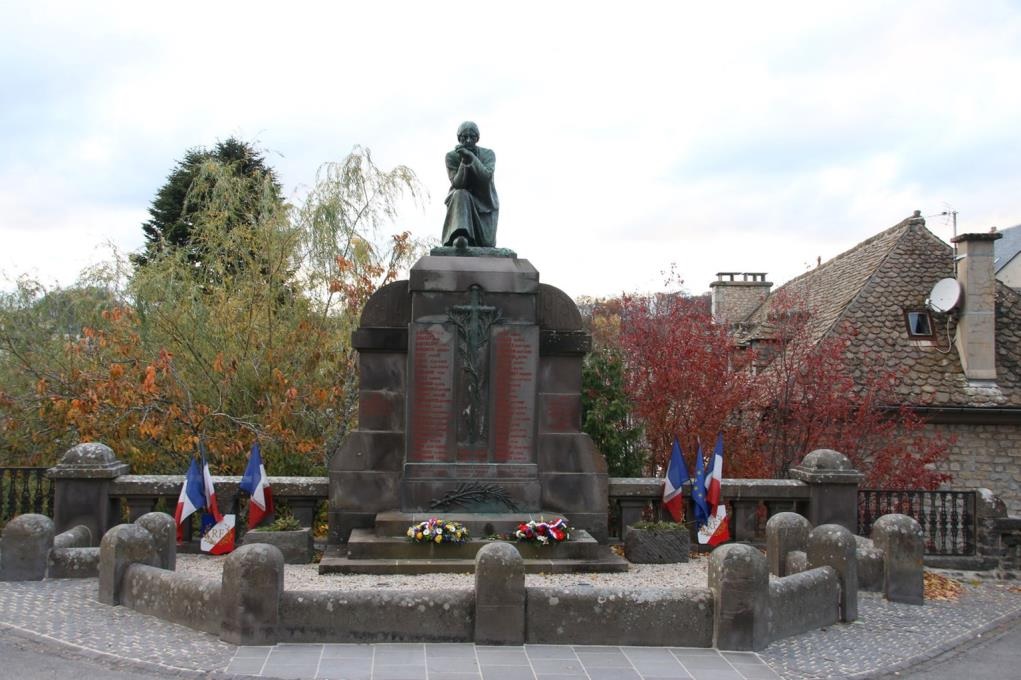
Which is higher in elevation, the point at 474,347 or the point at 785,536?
the point at 474,347

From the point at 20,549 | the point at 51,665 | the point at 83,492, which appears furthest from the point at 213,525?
the point at 51,665

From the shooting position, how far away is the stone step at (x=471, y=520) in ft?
35.9

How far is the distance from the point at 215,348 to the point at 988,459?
17047 mm

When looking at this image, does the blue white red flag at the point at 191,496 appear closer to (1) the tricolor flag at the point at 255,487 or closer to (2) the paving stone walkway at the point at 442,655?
(1) the tricolor flag at the point at 255,487

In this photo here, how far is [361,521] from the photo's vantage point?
11.5 m

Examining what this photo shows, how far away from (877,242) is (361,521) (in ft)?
65.1

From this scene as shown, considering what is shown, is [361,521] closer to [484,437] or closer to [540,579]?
[484,437]

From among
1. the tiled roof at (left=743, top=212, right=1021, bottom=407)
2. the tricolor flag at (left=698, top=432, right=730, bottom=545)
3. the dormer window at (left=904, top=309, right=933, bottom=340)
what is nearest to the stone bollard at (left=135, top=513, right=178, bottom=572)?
the tricolor flag at (left=698, top=432, right=730, bottom=545)

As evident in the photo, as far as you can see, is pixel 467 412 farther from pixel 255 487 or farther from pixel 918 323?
pixel 918 323

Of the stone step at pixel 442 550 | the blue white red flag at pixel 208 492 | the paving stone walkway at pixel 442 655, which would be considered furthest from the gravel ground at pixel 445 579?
the paving stone walkway at pixel 442 655

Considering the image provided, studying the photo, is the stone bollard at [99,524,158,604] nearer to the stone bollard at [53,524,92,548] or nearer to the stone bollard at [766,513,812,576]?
the stone bollard at [53,524,92,548]

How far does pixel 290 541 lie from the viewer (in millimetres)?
11102

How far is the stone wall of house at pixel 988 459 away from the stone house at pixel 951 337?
0.02m

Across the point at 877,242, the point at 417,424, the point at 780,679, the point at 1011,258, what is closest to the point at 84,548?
the point at 417,424
